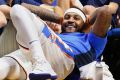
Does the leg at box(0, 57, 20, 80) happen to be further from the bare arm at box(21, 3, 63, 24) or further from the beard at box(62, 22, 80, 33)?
the beard at box(62, 22, 80, 33)

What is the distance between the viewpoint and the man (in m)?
2.27

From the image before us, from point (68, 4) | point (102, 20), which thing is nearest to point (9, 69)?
point (102, 20)

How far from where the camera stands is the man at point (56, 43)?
227 centimetres

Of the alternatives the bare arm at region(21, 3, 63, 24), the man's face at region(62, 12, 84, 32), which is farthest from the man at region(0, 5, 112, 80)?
the bare arm at region(21, 3, 63, 24)

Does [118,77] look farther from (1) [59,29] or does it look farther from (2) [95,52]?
(1) [59,29]

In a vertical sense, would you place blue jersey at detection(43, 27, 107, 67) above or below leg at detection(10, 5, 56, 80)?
below

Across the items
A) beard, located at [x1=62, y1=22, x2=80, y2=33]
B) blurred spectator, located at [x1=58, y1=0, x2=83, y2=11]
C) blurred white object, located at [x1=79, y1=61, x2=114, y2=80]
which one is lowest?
blurred white object, located at [x1=79, y1=61, x2=114, y2=80]

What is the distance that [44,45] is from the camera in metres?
2.50

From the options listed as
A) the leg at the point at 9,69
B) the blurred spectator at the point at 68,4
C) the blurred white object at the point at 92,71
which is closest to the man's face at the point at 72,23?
the blurred spectator at the point at 68,4

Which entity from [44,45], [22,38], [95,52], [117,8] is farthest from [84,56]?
[117,8]

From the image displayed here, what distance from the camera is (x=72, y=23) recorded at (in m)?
3.03

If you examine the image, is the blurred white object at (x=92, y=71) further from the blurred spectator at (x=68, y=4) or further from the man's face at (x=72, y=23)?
the blurred spectator at (x=68, y=4)


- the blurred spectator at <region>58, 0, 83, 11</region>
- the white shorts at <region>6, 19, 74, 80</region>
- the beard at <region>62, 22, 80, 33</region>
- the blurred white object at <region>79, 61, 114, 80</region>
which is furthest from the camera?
the blurred spectator at <region>58, 0, 83, 11</region>

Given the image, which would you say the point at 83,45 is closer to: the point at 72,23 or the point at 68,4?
the point at 72,23
